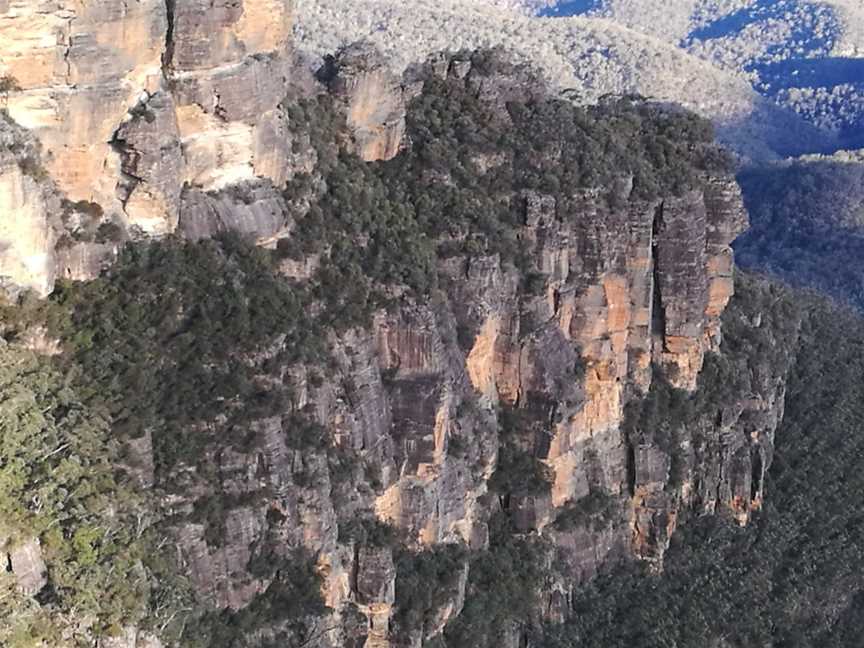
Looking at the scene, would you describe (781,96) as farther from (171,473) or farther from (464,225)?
(171,473)

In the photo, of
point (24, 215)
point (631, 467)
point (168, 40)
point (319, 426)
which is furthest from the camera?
point (631, 467)

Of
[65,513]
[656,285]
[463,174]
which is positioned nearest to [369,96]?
[463,174]

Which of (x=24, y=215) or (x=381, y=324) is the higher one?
(x=24, y=215)

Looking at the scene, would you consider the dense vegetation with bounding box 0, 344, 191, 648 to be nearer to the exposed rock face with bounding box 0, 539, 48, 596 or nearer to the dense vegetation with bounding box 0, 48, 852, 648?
the dense vegetation with bounding box 0, 48, 852, 648

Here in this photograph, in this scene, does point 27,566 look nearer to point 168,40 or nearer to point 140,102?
point 140,102

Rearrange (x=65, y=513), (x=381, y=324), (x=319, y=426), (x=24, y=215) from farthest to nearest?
(x=381, y=324), (x=319, y=426), (x=24, y=215), (x=65, y=513)

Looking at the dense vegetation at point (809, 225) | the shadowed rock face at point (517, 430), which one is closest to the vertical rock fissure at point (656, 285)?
the shadowed rock face at point (517, 430)

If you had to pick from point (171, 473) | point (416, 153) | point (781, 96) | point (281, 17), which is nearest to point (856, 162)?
point (781, 96)

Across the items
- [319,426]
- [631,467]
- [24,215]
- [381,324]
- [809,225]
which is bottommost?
[809,225]

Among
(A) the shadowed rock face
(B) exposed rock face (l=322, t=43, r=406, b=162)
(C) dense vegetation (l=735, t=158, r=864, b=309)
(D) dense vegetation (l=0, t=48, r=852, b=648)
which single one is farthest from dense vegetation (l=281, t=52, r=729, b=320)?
(C) dense vegetation (l=735, t=158, r=864, b=309)
